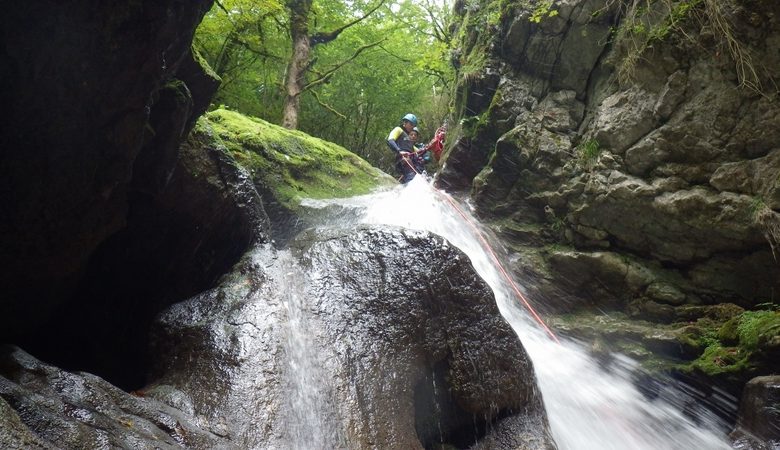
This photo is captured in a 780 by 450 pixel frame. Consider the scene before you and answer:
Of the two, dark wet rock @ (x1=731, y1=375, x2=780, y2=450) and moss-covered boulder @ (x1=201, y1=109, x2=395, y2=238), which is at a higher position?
moss-covered boulder @ (x1=201, y1=109, x2=395, y2=238)

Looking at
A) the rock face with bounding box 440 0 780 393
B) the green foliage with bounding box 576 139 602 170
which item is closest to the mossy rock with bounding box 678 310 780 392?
the rock face with bounding box 440 0 780 393

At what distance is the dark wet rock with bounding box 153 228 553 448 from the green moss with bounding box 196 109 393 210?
3.05m

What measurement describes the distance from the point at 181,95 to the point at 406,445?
3.74m

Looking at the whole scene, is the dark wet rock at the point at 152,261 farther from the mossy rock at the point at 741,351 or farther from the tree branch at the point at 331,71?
the tree branch at the point at 331,71

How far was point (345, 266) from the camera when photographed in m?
5.29

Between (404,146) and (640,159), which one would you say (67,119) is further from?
(404,146)

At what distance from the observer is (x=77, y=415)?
2.61 meters

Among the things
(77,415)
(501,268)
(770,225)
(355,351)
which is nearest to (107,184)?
(77,415)

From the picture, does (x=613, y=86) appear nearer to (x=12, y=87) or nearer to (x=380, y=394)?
(x=380, y=394)

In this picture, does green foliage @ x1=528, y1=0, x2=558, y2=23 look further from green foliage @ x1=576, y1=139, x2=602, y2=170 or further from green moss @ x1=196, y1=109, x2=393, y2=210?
green moss @ x1=196, y1=109, x2=393, y2=210

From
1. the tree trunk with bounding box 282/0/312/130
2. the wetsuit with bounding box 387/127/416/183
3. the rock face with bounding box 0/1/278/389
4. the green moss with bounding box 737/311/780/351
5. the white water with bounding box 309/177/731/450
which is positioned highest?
the tree trunk with bounding box 282/0/312/130

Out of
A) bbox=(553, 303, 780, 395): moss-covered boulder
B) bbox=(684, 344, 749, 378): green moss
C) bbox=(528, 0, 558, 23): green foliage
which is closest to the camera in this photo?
bbox=(553, 303, 780, 395): moss-covered boulder

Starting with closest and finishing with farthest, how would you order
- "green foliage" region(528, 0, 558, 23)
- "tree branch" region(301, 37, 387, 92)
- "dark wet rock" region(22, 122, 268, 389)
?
"dark wet rock" region(22, 122, 268, 389) < "green foliage" region(528, 0, 558, 23) < "tree branch" region(301, 37, 387, 92)

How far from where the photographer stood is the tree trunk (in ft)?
37.5
